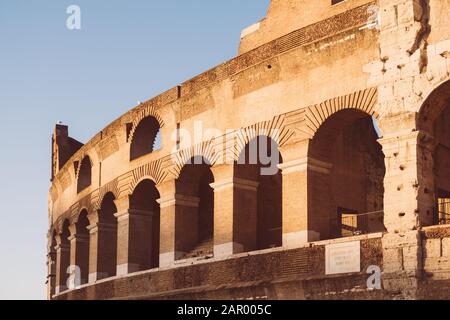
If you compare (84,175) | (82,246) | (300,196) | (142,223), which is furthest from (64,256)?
(300,196)

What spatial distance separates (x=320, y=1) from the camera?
52.1 feet

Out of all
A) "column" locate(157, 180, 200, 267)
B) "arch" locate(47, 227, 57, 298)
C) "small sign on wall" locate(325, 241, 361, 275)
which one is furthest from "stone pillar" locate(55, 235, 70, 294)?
"small sign on wall" locate(325, 241, 361, 275)

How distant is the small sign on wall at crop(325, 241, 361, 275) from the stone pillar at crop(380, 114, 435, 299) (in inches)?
22.8

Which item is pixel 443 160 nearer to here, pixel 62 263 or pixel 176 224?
pixel 176 224

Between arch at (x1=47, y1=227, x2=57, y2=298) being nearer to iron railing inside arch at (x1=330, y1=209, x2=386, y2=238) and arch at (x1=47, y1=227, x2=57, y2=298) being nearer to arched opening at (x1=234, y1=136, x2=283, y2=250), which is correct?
arched opening at (x1=234, y1=136, x2=283, y2=250)

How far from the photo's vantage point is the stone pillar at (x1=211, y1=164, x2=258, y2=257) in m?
16.4

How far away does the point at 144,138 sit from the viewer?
20594 millimetres

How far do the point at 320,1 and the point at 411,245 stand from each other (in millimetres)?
4998

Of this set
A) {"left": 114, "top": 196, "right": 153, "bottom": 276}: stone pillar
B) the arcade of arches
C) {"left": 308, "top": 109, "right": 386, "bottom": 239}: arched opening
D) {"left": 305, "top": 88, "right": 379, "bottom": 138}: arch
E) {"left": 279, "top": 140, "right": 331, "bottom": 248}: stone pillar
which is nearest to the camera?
{"left": 305, "top": 88, "right": 379, "bottom": 138}: arch

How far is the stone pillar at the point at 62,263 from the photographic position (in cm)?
2498

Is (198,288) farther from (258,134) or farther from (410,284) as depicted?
(410,284)

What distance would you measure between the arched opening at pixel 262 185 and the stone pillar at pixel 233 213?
0.02m

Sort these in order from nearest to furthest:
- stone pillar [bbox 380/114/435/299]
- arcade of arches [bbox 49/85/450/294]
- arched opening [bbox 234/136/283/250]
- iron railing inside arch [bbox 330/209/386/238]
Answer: stone pillar [bbox 380/114/435/299] → arcade of arches [bbox 49/85/450/294] → arched opening [bbox 234/136/283/250] → iron railing inside arch [bbox 330/209/386/238]
